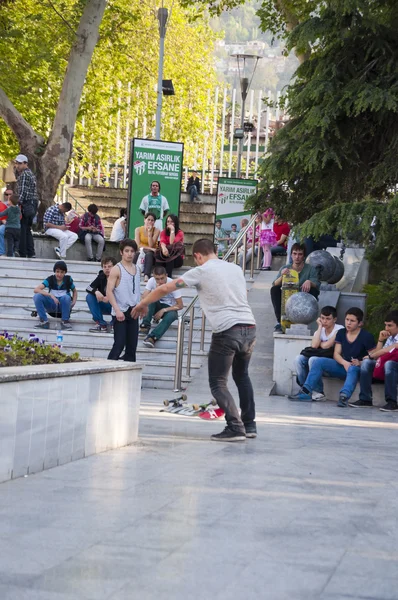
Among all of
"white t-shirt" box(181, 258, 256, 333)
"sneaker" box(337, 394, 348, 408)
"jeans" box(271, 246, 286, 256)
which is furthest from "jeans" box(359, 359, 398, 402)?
"jeans" box(271, 246, 286, 256)

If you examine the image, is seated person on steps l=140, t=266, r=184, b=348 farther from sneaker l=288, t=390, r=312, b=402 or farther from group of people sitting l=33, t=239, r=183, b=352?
sneaker l=288, t=390, r=312, b=402

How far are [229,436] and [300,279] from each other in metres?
7.01

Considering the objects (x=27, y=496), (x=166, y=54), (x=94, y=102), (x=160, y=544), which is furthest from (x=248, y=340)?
(x=166, y=54)

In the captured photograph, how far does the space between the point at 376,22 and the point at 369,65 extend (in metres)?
0.62

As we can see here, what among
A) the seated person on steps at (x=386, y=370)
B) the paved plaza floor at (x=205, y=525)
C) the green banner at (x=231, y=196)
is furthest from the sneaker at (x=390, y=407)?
the green banner at (x=231, y=196)

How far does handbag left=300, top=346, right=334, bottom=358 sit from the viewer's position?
13.8 m

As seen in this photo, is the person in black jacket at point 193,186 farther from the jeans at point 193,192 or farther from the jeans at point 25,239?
the jeans at point 25,239

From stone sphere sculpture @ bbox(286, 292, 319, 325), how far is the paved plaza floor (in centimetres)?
584

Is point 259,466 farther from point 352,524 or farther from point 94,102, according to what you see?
point 94,102

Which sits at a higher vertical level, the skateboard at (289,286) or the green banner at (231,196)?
the green banner at (231,196)

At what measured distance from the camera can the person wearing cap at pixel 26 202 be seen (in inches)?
803

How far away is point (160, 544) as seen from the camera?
4.99 meters

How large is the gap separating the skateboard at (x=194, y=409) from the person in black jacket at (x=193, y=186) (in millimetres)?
18983

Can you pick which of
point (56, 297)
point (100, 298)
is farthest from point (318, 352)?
point (56, 297)
